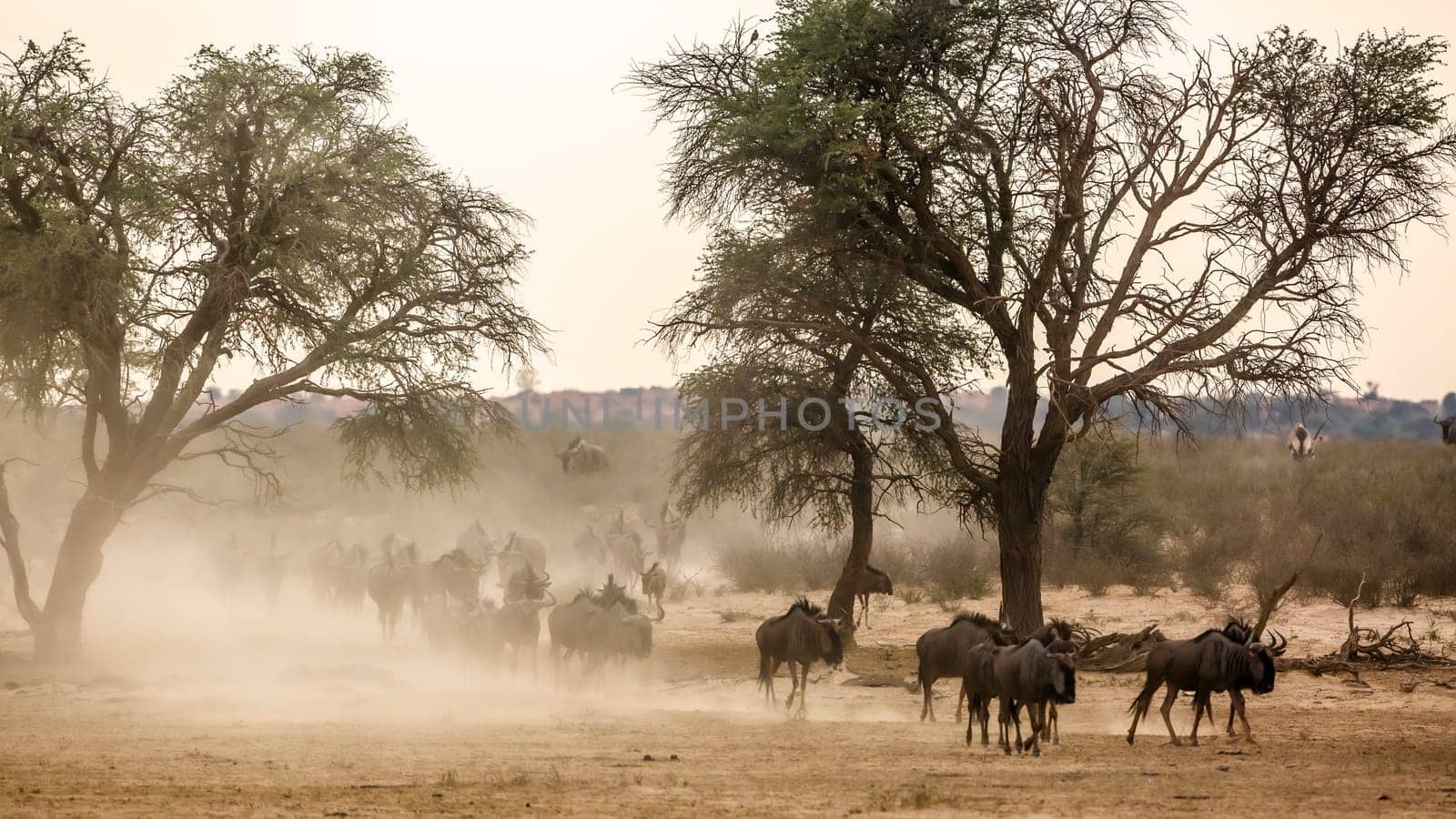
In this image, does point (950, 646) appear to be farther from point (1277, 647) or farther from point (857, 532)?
point (857, 532)

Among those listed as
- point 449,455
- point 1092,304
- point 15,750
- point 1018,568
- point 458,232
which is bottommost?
point 15,750

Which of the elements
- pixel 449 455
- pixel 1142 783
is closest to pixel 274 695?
pixel 449 455

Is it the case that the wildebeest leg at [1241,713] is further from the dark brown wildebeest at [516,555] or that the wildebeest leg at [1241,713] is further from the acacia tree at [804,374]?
the dark brown wildebeest at [516,555]

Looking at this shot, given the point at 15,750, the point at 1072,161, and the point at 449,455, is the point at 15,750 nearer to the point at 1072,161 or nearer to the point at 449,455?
the point at 449,455

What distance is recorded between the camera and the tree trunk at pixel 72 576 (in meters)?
22.6

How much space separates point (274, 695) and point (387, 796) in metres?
8.88

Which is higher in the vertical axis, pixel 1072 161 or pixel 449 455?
pixel 1072 161

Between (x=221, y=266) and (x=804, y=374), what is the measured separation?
362 inches

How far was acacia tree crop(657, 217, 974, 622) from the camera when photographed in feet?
74.2

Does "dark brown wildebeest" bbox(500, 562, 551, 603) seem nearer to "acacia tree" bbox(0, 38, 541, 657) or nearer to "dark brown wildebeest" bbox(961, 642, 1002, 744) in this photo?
"acacia tree" bbox(0, 38, 541, 657)

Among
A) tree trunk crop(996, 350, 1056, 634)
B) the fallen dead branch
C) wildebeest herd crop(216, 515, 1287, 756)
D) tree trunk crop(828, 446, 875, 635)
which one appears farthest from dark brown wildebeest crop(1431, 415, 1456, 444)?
tree trunk crop(996, 350, 1056, 634)

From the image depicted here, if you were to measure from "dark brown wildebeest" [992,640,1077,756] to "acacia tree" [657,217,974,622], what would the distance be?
357 inches

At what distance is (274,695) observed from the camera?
61.4 feet

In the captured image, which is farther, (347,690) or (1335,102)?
(1335,102)
